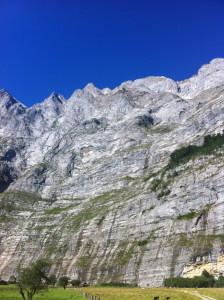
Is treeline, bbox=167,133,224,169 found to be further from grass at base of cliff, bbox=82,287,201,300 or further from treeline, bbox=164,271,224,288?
grass at base of cliff, bbox=82,287,201,300

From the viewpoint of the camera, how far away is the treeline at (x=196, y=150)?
166375mm

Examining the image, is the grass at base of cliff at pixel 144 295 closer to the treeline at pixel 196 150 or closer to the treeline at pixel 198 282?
the treeline at pixel 198 282

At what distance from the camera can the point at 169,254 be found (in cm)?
12044

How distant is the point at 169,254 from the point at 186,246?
7808 mm

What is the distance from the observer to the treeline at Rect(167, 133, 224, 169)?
16638 cm

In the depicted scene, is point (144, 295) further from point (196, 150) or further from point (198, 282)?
point (196, 150)

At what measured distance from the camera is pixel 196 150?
183 m

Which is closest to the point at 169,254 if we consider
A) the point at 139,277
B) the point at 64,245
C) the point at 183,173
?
the point at 139,277

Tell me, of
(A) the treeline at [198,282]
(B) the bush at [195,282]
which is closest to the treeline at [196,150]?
(A) the treeline at [198,282]

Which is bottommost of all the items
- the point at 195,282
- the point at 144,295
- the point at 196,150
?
the point at 144,295

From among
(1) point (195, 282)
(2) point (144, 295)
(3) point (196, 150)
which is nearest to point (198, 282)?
(1) point (195, 282)

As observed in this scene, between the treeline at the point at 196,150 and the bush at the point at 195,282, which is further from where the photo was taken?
the treeline at the point at 196,150

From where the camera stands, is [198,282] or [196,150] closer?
[198,282]

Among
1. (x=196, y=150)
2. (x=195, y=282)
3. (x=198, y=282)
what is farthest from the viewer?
(x=196, y=150)
